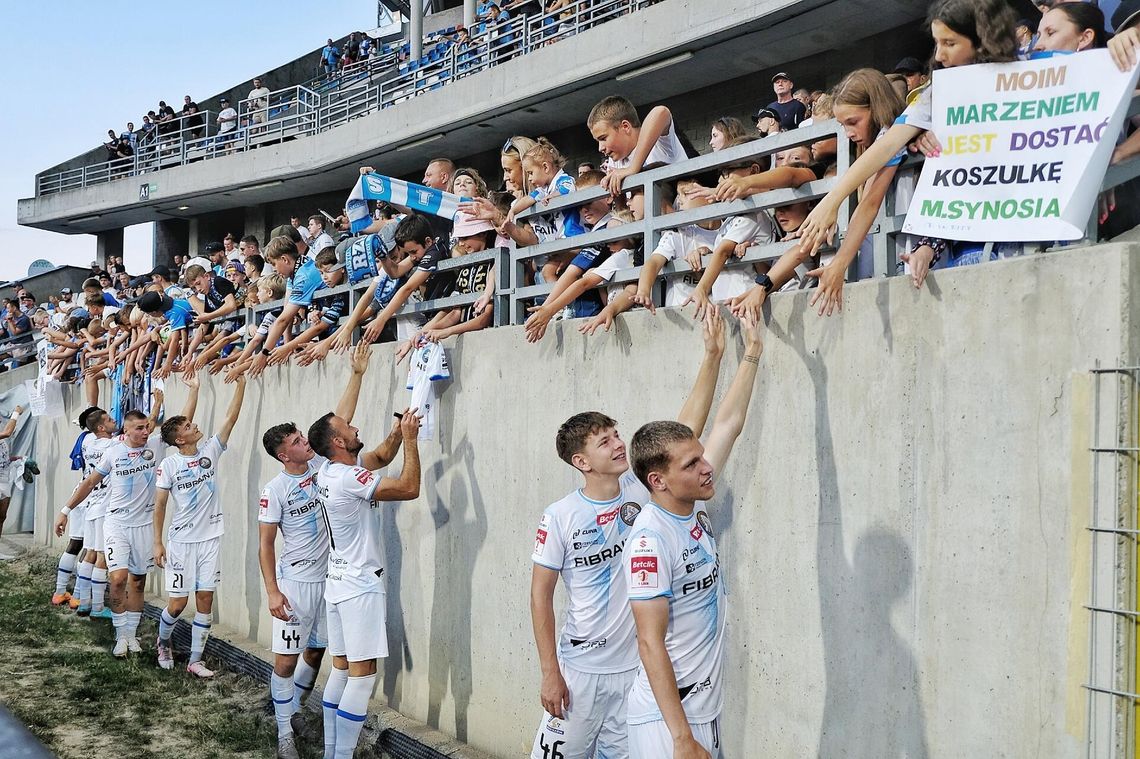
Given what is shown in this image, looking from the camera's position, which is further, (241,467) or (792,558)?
(241,467)

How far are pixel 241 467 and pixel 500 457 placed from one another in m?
5.38

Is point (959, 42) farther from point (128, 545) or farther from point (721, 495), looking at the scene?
point (128, 545)

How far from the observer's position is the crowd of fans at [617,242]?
4617 mm

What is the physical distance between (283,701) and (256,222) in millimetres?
25260

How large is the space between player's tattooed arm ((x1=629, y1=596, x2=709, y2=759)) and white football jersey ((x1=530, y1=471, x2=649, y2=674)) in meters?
1.29

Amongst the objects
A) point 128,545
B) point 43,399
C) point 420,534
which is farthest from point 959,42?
point 43,399

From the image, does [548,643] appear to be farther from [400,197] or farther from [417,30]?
[417,30]

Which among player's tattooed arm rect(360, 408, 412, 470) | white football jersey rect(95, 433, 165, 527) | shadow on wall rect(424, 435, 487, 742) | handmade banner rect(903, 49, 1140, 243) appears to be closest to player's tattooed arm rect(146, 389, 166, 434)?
white football jersey rect(95, 433, 165, 527)

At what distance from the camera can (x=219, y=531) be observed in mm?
10969

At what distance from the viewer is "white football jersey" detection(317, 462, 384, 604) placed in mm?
7527

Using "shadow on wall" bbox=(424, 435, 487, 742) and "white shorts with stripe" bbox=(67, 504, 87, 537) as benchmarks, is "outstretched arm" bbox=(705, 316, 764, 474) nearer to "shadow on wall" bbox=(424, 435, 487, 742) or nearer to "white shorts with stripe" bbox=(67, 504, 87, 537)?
"shadow on wall" bbox=(424, 435, 487, 742)

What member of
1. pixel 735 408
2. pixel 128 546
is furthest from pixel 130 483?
pixel 735 408

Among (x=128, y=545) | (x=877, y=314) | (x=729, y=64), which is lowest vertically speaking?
(x=128, y=545)

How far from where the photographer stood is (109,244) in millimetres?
36906
